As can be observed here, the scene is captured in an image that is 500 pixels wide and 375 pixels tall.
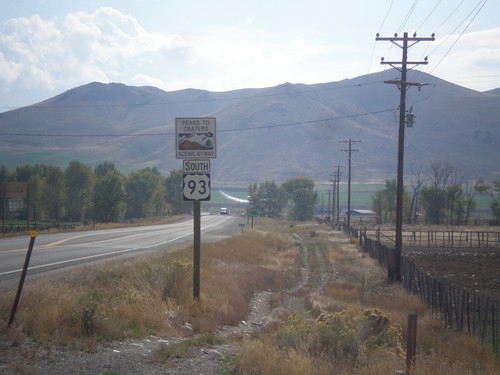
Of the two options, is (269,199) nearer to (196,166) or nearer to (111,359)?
(196,166)

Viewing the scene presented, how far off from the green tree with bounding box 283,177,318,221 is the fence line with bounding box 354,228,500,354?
113 metres

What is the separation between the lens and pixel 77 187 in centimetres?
9512

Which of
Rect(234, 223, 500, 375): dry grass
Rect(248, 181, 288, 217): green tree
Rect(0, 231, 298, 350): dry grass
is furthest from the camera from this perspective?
Rect(248, 181, 288, 217): green tree

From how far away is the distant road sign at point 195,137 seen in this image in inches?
553

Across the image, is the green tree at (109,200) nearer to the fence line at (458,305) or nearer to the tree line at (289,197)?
the fence line at (458,305)

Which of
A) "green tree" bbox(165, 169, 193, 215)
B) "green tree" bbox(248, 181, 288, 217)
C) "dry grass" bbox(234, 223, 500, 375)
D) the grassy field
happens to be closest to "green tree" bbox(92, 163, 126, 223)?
"green tree" bbox(165, 169, 193, 215)

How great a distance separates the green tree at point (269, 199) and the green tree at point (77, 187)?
5389 centimetres

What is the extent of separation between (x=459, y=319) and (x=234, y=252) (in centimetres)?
1632

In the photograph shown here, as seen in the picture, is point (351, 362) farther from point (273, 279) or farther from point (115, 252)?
point (115, 252)

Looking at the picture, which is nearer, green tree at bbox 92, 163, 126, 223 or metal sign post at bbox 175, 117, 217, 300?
metal sign post at bbox 175, 117, 217, 300

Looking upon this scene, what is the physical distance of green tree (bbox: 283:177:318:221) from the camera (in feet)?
467

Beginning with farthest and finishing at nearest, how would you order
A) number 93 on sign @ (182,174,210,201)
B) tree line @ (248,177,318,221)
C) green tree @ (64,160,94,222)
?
tree line @ (248,177,318,221), green tree @ (64,160,94,222), number 93 on sign @ (182,174,210,201)

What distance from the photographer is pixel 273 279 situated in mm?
26766

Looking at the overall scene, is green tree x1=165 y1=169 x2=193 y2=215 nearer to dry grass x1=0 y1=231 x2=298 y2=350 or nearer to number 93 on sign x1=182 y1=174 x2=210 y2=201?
dry grass x1=0 y1=231 x2=298 y2=350
